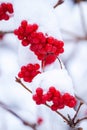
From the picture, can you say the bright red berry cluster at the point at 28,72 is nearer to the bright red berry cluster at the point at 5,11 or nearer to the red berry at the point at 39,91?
the red berry at the point at 39,91

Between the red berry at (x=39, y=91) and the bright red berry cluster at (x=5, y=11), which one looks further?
the bright red berry cluster at (x=5, y=11)

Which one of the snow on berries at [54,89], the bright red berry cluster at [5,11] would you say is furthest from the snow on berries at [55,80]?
the bright red berry cluster at [5,11]

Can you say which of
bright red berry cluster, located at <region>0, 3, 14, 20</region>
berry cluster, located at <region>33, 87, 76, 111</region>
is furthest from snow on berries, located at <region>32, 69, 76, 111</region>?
bright red berry cluster, located at <region>0, 3, 14, 20</region>

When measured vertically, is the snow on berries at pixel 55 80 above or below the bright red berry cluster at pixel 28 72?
below

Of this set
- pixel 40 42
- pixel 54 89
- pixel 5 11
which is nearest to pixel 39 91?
pixel 54 89

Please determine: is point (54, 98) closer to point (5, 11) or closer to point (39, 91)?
point (39, 91)

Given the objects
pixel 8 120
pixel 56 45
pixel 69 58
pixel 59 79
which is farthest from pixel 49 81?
A: pixel 8 120

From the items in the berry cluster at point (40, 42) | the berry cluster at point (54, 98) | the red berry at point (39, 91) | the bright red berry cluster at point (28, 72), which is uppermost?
the berry cluster at point (40, 42)
